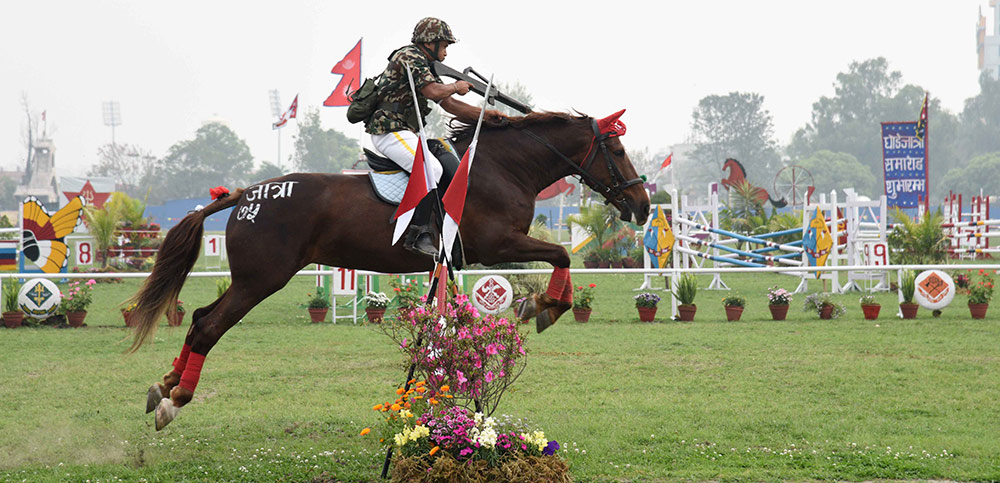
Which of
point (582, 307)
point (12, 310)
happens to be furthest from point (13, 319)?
point (582, 307)

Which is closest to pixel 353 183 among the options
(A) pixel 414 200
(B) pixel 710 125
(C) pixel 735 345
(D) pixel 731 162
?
(A) pixel 414 200

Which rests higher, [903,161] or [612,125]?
[903,161]

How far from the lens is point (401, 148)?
5262 millimetres

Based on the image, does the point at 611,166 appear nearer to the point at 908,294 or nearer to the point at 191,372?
the point at 191,372

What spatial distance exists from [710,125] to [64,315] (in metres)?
90.2

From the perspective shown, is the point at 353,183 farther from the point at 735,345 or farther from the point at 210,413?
the point at 735,345

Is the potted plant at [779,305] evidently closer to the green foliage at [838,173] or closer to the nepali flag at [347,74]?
the nepali flag at [347,74]

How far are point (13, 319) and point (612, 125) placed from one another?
35.0 ft

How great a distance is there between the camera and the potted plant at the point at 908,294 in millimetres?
13078

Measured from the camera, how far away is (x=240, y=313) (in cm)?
524

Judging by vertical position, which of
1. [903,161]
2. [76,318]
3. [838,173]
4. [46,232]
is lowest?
[76,318]

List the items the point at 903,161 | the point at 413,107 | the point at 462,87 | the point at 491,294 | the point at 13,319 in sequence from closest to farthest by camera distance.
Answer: the point at 462,87, the point at 413,107, the point at 491,294, the point at 13,319, the point at 903,161

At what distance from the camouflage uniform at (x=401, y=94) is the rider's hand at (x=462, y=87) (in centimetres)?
14

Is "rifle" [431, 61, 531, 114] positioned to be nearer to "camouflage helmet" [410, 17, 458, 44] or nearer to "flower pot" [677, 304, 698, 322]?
"camouflage helmet" [410, 17, 458, 44]
